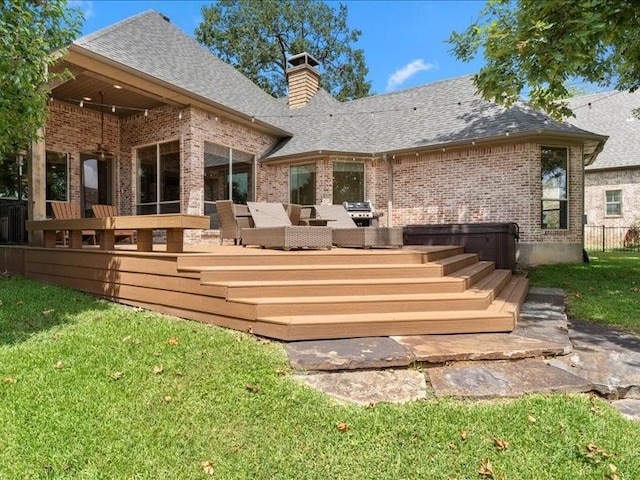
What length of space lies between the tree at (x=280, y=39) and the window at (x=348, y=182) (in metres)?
18.8

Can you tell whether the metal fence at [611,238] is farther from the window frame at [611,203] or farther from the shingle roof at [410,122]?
the shingle roof at [410,122]

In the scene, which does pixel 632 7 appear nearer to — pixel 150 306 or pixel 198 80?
pixel 150 306

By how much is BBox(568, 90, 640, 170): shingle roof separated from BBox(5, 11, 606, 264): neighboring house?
9025 millimetres

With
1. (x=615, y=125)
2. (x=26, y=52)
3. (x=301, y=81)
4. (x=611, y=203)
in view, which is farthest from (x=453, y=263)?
(x=615, y=125)

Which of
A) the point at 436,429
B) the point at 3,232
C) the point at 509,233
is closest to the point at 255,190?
the point at 3,232

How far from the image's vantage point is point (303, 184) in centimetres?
1115

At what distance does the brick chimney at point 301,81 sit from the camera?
14.2 meters

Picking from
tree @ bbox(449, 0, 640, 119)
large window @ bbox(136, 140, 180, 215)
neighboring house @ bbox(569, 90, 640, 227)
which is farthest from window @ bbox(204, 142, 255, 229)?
neighboring house @ bbox(569, 90, 640, 227)

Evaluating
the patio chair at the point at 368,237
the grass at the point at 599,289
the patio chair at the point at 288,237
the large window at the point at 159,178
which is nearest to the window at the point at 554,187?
the grass at the point at 599,289

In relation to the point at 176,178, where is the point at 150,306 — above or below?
below

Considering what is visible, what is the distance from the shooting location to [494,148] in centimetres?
962

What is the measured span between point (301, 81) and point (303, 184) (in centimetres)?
517

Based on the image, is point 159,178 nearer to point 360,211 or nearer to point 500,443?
point 360,211

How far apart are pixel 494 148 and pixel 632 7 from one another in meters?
4.99
